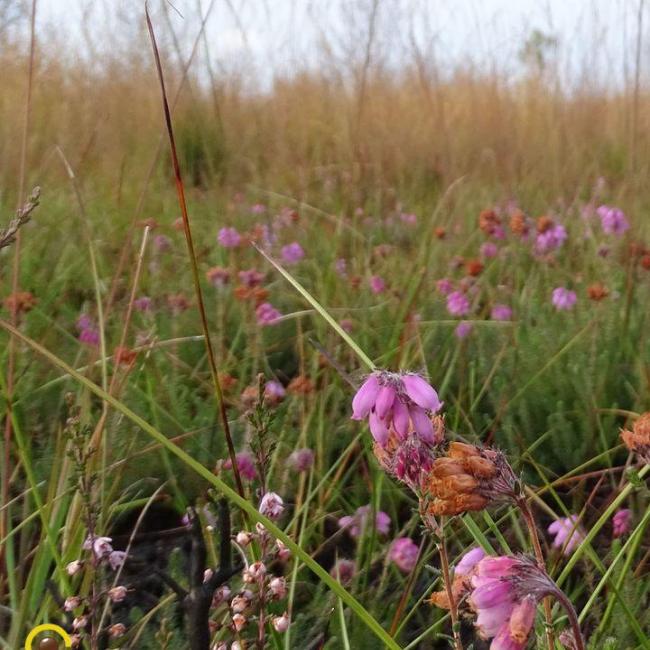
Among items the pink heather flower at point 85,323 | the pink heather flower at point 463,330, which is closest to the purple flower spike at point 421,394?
the pink heather flower at point 463,330

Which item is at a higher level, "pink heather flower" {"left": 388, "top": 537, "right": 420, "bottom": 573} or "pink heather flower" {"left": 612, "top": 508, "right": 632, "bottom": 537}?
"pink heather flower" {"left": 612, "top": 508, "right": 632, "bottom": 537}

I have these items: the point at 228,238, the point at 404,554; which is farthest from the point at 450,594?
the point at 228,238

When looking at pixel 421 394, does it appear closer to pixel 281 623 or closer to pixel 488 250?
pixel 281 623

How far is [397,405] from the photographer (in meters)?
0.72

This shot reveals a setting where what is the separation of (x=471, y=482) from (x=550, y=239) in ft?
7.11

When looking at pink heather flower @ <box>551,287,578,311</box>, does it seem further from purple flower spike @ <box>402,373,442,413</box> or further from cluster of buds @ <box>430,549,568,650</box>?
cluster of buds @ <box>430,549,568,650</box>

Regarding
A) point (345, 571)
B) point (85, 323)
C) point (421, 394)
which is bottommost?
point (345, 571)

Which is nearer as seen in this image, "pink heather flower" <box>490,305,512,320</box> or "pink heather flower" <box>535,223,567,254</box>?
"pink heather flower" <box>490,305,512,320</box>

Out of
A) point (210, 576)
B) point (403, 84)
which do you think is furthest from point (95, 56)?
point (210, 576)

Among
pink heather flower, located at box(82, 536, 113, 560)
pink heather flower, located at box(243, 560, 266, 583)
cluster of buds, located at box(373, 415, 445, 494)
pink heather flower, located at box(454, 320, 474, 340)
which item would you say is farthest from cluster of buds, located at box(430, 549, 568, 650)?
pink heather flower, located at box(454, 320, 474, 340)

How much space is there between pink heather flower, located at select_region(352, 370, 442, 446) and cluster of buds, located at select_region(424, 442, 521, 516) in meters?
0.08

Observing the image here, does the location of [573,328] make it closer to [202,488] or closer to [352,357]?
[352,357]

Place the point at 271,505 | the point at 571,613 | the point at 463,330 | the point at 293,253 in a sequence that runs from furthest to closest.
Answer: the point at 293,253
the point at 463,330
the point at 271,505
the point at 571,613

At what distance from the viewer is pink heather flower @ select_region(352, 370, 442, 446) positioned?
71cm
